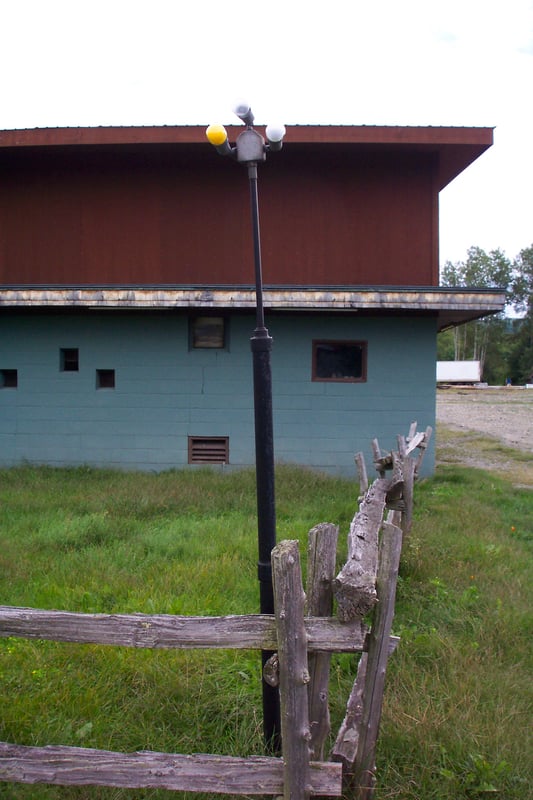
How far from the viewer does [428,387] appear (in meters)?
10.5

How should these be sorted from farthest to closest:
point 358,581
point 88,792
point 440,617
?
point 440,617
point 88,792
point 358,581

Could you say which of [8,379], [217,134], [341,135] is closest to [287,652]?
[217,134]

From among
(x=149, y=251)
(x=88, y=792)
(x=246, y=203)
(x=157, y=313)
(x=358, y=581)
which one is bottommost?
(x=88, y=792)

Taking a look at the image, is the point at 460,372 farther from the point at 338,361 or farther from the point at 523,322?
the point at 338,361

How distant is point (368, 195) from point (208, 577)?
7759 millimetres

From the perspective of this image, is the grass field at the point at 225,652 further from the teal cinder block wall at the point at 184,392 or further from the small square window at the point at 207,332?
the small square window at the point at 207,332

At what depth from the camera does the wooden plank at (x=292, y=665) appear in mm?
2373

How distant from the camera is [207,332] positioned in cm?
1091

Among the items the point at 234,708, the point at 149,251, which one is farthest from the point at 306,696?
the point at 149,251

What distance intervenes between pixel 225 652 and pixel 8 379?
879 cm

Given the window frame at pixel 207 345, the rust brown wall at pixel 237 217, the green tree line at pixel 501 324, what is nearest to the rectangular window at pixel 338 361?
the rust brown wall at pixel 237 217

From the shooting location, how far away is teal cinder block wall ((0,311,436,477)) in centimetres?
1059

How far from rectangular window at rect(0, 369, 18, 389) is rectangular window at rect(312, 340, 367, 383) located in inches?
210

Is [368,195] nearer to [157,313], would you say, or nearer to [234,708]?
[157,313]
